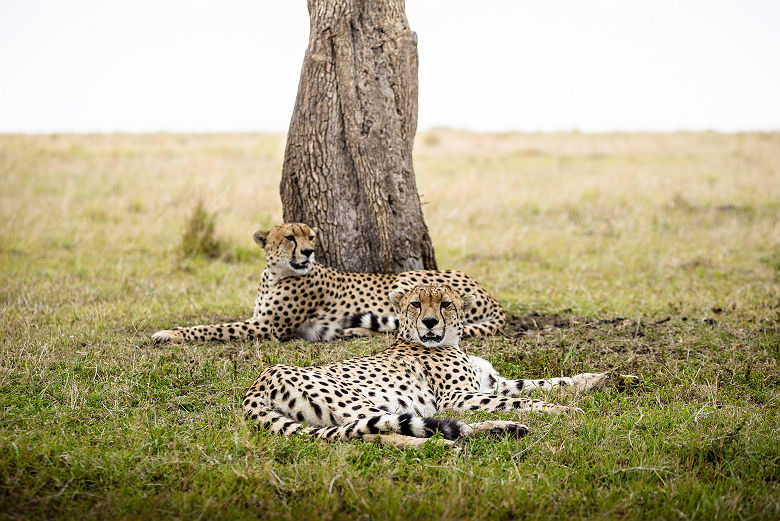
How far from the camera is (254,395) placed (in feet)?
11.2

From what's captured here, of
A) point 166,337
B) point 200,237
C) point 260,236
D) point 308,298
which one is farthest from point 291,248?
point 200,237

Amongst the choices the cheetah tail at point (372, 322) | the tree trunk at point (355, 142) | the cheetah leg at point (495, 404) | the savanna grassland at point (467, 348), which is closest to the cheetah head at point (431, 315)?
the cheetah leg at point (495, 404)

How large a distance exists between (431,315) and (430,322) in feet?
0.13

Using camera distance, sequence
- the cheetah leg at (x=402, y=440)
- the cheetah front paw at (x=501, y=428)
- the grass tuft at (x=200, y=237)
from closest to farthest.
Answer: the cheetah leg at (x=402, y=440) → the cheetah front paw at (x=501, y=428) → the grass tuft at (x=200, y=237)

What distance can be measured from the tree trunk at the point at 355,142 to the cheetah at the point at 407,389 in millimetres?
1819

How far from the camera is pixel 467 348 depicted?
4871 millimetres

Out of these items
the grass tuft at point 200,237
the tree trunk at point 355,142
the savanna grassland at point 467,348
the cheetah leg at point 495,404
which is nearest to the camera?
the savanna grassland at point 467,348

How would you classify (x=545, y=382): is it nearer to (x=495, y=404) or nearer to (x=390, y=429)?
(x=495, y=404)

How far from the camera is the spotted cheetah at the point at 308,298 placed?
511 cm

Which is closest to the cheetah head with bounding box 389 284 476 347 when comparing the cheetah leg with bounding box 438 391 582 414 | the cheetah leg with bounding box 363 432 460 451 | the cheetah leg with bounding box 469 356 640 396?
the cheetah leg with bounding box 469 356 640 396

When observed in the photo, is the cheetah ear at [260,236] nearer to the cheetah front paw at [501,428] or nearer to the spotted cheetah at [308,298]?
the spotted cheetah at [308,298]

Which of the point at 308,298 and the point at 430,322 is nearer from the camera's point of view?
the point at 430,322

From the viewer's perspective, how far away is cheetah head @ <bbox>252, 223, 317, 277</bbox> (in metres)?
5.11

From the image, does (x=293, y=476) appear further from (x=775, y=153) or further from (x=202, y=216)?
(x=775, y=153)
